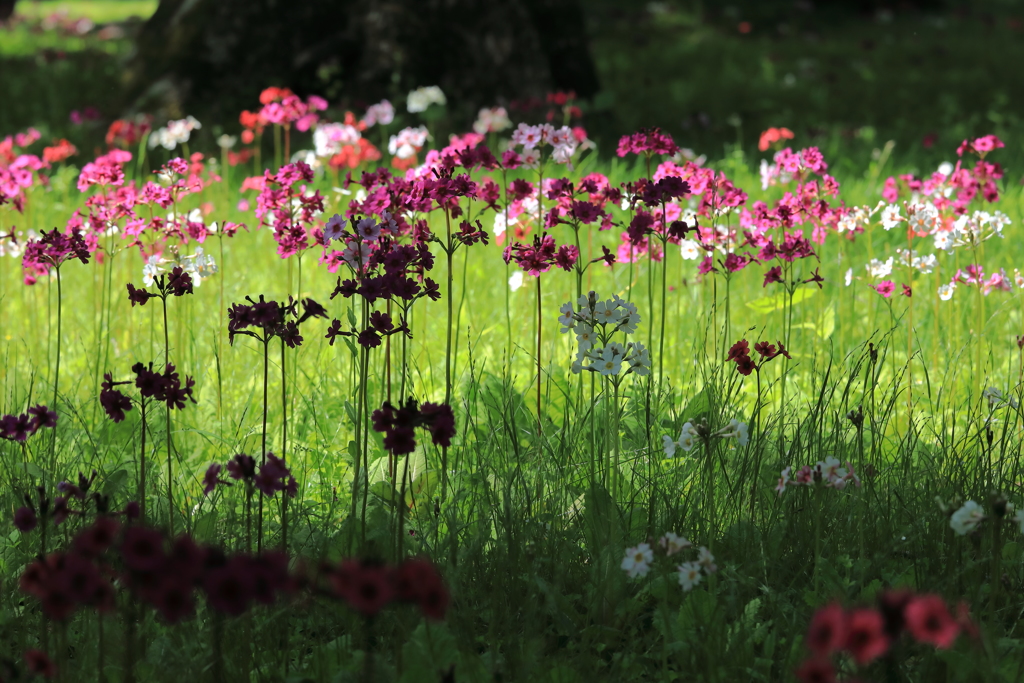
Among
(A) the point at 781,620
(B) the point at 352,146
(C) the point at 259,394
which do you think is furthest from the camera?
(B) the point at 352,146

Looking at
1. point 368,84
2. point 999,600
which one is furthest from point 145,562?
point 368,84

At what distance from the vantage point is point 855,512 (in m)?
2.37

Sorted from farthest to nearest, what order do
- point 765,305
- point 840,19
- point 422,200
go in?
point 840,19 < point 765,305 < point 422,200

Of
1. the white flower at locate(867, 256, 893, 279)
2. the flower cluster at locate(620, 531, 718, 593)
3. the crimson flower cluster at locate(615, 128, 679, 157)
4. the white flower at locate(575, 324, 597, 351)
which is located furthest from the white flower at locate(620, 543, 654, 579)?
the white flower at locate(867, 256, 893, 279)

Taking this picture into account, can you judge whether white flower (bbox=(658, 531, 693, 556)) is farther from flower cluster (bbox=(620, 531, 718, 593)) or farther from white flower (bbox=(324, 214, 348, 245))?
white flower (bbox=(324, 214, 348, 245))

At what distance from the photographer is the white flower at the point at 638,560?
1.68 meters

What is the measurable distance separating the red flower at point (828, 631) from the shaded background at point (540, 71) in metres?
4.01

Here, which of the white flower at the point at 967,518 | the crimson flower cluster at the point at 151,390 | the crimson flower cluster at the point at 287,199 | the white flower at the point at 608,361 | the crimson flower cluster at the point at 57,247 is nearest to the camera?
the white flower at the point at 967,518

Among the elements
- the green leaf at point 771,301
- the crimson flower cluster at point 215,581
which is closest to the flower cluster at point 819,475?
the crimson flower cluster at point 215,581

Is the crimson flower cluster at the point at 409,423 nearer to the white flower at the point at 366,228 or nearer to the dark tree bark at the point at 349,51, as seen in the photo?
the white flower at the point at 366,228

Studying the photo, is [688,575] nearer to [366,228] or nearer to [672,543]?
[672,543]

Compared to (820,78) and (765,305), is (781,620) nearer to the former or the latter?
(765,305)

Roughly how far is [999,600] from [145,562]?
68.1 inches

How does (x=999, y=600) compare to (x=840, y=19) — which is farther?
(x=840, y=19)
